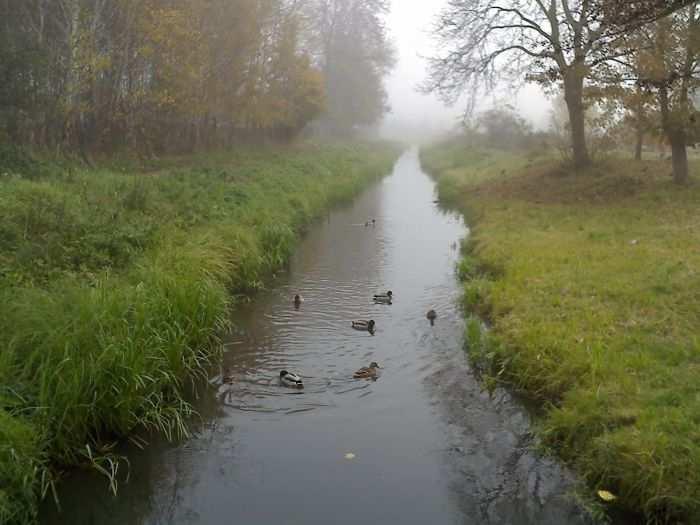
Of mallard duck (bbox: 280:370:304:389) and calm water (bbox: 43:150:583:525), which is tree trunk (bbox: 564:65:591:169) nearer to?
calm water (bbox: 43:150:583:525)

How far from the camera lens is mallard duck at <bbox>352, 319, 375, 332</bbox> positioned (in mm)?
10180

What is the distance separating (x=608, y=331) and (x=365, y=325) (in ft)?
12.2

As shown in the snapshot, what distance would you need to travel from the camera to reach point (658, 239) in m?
13.0

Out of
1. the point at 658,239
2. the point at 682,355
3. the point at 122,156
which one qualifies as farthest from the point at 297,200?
the point at 682,355

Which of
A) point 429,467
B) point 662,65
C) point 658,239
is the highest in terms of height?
point 662,65

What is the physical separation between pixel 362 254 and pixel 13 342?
35.1 feet

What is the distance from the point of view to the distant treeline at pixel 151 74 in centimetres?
1623

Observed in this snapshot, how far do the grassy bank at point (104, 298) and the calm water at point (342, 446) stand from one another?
0.43 meters

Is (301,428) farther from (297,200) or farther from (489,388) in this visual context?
(297,200)

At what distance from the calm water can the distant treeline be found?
31.4 feet

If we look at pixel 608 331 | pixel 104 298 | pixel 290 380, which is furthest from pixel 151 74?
pixel 608 331

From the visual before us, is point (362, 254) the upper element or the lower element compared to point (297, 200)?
lower

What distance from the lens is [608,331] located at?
826 centimetres

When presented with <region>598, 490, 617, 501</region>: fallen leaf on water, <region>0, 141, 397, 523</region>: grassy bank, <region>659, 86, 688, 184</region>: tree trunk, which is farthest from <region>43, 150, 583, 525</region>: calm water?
<region>659, 86, 688, 184</region>: tree trunk
